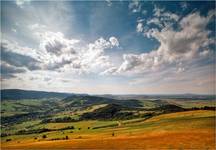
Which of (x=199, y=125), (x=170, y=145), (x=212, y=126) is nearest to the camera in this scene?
(x=170, y=145)

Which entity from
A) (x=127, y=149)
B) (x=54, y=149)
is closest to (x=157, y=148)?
(x=127, y=149)

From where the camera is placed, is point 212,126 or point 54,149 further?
point 212,126

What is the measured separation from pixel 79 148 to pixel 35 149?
10.5 m

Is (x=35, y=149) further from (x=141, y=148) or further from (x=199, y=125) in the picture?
(x=199, y=125)

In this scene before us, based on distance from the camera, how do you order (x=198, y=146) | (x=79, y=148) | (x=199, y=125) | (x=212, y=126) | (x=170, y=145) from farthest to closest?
(x=199, y=125) → (x=212, y=126) → (x=79, y=148) → (x=170, y=145) → (x=198, y=146)

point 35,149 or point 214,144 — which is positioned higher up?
point 214,144

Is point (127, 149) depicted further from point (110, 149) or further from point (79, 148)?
point (79, 148)

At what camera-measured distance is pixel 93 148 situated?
1686 inches

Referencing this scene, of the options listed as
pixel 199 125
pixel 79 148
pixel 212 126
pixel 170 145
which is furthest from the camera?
pixel 199 125

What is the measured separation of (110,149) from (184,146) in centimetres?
1380

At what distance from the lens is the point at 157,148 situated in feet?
127

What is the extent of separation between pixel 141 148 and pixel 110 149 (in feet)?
19.4

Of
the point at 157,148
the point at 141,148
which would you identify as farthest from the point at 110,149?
the point at 157,148

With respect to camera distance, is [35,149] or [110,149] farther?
[35,149]
